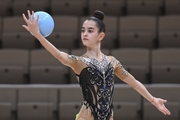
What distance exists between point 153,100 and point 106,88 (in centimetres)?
51

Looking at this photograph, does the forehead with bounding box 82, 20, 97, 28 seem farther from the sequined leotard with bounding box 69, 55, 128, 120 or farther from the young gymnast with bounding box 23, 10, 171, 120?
the sequined leotard with bounding box 69, 55, 128, 120

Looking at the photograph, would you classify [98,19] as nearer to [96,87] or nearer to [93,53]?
[93,53]

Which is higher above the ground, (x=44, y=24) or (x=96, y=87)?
(x=44, y=24)

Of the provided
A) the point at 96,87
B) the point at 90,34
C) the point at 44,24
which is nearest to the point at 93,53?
the point at 90,34

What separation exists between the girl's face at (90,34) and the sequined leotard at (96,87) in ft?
0.44

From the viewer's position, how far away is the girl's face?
134 inches

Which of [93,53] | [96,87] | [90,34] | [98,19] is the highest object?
[98,19]

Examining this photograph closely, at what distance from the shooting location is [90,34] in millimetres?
3418

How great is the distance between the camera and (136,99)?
5902 mm

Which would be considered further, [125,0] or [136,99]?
[125,0]

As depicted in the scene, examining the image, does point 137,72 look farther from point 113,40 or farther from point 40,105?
point 40,105

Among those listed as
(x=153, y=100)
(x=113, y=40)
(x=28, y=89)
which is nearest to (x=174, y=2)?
(x=113, y=40)

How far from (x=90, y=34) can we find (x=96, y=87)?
43 centimetres

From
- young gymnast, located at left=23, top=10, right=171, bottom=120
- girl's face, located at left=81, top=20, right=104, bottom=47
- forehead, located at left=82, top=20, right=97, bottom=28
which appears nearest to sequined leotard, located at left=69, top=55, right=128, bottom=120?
young gymnast, located at left=23, top=10, right=171, bottom=120
